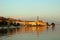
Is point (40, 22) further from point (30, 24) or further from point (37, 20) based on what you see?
point (30, 24)

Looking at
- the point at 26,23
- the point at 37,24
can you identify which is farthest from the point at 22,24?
the point at 37,24

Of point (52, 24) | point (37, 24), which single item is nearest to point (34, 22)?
point (37, 24)

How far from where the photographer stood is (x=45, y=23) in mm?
159500

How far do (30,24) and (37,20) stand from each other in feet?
39.4

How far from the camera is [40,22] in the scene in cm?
15175

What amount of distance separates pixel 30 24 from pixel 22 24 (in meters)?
6.10

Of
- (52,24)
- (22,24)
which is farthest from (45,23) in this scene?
(22,24)

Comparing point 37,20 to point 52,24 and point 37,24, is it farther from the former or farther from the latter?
point 52,24

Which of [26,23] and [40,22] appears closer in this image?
[40,22]

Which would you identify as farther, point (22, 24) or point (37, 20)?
point (22, 24)

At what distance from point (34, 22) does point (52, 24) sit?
13.8 m

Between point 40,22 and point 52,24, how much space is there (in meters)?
12.8

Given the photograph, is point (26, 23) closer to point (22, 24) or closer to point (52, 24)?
point (22, 24)

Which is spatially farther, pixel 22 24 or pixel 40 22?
pixel 22 24
